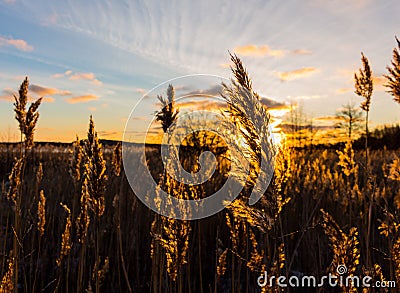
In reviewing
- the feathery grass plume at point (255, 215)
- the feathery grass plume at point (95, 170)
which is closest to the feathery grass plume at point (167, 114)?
the feathery grass plume at point (95, 170)

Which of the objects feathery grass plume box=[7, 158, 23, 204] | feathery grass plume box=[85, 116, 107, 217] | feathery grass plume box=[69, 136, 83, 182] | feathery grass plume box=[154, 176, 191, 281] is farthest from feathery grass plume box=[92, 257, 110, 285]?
feathery grass plume box=[69, 136, 83, 182]

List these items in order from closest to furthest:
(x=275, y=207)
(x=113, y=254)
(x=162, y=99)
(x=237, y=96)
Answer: (x=275, y=207), (x=237, y=96), (x=162, y=99), (x=113, y=254)

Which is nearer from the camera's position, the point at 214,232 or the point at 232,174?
the point at 232,174

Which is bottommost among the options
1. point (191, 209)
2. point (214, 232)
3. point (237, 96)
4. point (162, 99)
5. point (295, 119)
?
point (214, 232)

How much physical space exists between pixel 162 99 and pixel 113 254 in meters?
2.38

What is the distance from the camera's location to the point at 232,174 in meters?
1.55

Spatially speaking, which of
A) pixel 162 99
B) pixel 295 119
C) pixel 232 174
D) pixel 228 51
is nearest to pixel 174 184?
pixel 232 174

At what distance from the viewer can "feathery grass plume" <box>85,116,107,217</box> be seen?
6.49ft

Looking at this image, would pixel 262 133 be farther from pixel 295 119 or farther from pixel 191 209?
pixel 295 119

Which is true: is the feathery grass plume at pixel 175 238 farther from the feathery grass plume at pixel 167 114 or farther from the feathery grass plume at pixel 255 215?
the feathery grass plume at pixel 167 114

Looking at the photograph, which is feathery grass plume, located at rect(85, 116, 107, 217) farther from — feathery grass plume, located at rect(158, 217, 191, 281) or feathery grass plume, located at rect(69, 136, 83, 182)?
feathery grass plume, located at rect(69, 136, 83, 182)

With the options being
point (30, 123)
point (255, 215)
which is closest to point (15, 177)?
point (30, 123)

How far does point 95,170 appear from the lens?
6.50 ft

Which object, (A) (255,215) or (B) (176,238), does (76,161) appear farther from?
(A) (255,215)
